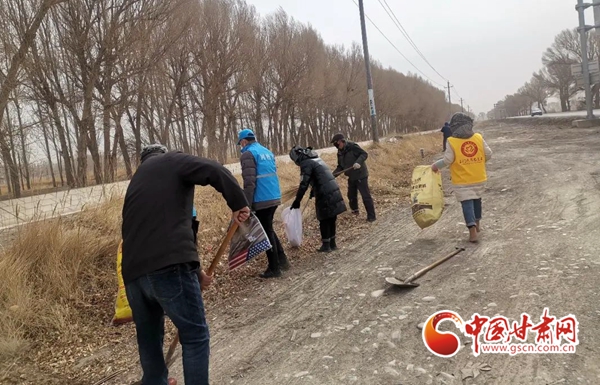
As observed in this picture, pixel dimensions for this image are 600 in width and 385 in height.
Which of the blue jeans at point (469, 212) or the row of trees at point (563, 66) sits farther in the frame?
the row of trees at point (563, 66)

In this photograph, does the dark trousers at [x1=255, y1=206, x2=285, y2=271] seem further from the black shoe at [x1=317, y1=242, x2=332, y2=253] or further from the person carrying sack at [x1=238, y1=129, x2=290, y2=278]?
the black shoe at [x1=317, y1=242, x2=332, y2=253]

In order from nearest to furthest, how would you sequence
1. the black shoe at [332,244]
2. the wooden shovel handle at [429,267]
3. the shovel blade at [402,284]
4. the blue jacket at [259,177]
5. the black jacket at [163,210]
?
the black jacket at [163,210] → the shovel blade at [402,284] → the wooden shovel handle at [429,267] → the blue jacket at [259,177] → the black shoe at [332,244]

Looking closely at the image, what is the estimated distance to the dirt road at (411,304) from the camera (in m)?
2.79

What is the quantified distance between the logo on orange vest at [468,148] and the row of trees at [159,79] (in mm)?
6931

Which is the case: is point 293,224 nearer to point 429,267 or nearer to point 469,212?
point 429,267

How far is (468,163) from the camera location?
18.1 feet

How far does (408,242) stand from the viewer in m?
6.00

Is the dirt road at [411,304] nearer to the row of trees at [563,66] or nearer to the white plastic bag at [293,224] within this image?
the white plastic bag at [293,224]

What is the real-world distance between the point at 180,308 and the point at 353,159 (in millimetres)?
5823

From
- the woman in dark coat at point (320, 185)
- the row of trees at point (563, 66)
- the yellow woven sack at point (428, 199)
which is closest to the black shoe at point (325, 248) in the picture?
the woman in dark coat at point (320, 185)

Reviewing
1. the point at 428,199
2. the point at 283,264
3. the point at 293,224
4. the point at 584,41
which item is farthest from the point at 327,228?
the point at 584,41

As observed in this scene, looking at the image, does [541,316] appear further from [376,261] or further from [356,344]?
[376,261]

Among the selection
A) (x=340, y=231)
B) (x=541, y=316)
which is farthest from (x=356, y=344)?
(x=340, y=231)

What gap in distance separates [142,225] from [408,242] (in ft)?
14.3
